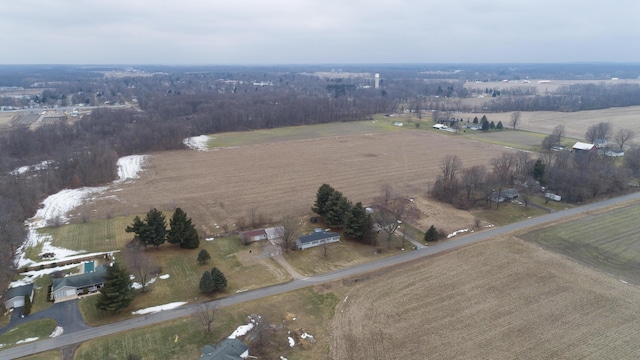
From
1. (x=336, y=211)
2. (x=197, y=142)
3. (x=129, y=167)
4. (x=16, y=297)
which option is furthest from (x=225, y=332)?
(x=197, y=142)

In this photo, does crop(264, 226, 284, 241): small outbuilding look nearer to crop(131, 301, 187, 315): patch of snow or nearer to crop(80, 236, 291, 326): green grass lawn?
crop(80, 236, 291, 326): green grass lawn

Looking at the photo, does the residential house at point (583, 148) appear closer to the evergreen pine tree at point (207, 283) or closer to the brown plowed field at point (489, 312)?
the brown plowed field at point (489, 312)

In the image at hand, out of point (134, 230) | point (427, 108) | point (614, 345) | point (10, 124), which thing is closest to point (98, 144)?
point (134, 230)

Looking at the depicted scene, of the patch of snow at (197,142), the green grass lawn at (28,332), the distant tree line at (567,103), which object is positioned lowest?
the green grass lawn at (28,332)

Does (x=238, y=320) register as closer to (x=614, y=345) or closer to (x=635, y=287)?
(x=614, y=345)

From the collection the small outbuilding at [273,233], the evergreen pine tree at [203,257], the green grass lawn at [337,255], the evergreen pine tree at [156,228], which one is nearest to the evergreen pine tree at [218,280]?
the evergreen pine tree at [203,257]
